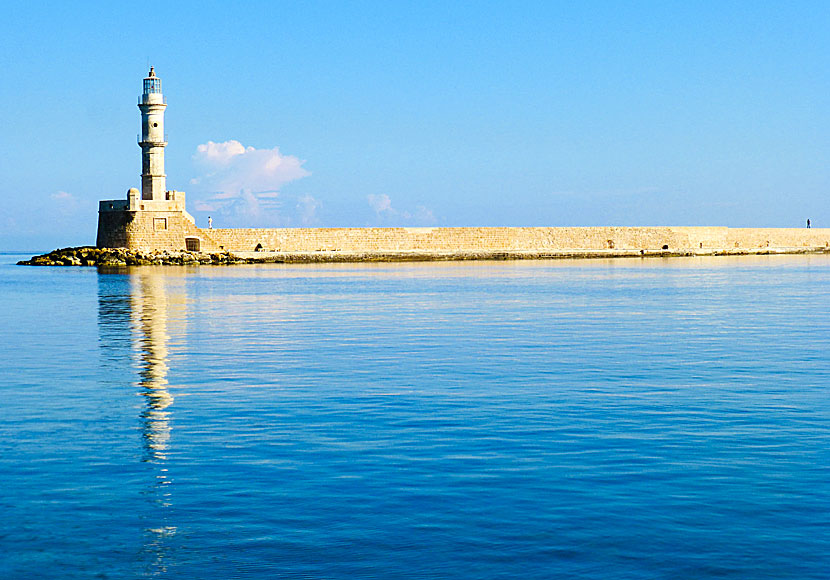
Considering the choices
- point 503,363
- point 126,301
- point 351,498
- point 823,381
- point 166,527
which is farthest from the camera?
point 126,301

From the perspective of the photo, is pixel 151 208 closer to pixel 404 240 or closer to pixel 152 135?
pixel 152 135

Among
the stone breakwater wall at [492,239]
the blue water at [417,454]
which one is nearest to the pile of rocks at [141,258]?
the stone breakwater wall at [492,239]

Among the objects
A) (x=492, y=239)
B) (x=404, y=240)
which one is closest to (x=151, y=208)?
(x=404, y=240)

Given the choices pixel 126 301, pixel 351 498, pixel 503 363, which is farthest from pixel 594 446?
pixel 126 301

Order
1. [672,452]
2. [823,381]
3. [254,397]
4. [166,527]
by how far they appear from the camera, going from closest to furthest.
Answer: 1. [166,527]
2. [672,452]
3. [254,397]
4. [823,381]

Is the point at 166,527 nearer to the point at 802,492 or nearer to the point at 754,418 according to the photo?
the point at 802,492

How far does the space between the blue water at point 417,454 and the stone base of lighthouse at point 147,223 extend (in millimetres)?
36392

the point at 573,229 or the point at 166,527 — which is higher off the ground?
the point at 573,229

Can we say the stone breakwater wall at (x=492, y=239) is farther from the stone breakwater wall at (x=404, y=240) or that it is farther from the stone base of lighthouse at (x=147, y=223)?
the stone base of lighthouse at (x=147, y=223)

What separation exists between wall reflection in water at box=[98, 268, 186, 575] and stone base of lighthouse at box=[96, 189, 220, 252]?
717 inches

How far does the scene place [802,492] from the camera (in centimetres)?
657

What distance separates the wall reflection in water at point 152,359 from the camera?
6047 millimetres

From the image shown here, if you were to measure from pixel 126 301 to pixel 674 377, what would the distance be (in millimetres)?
18185

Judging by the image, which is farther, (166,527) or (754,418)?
(754,418)
